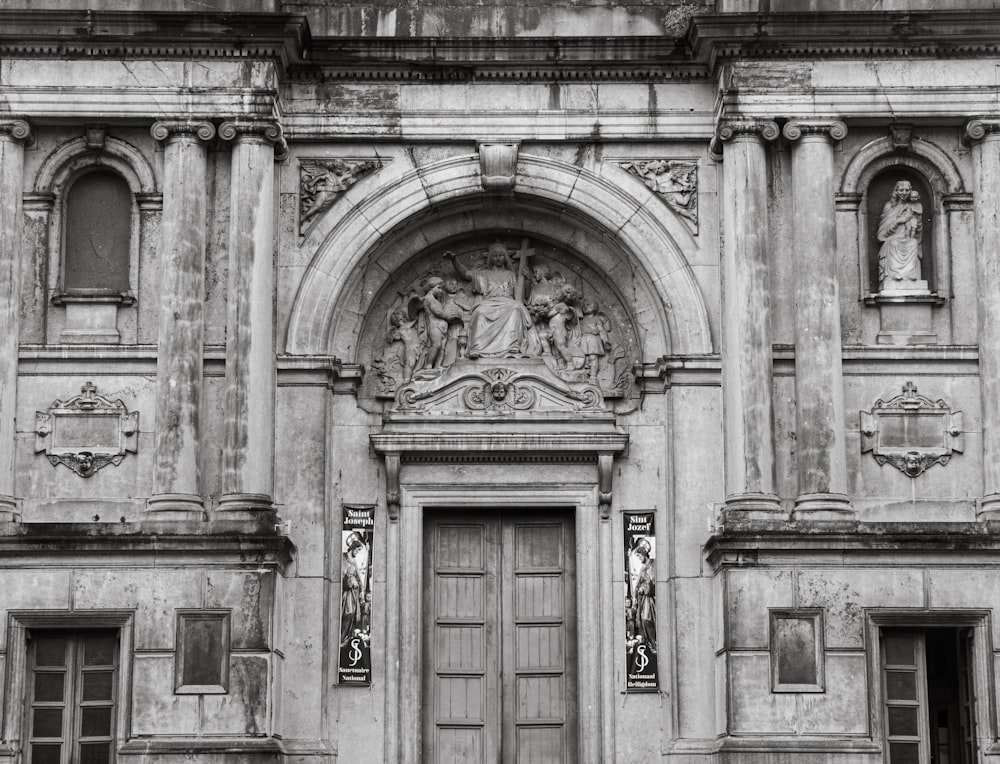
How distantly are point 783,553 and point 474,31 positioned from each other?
7.37 metres

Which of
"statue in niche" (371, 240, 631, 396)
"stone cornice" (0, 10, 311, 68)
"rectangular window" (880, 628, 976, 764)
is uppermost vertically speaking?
"stone cornice" (0, 10, 311, 68)

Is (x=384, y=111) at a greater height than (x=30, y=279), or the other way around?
(x=384, y=111)

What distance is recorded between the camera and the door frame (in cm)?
2209

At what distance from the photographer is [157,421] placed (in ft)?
71.5

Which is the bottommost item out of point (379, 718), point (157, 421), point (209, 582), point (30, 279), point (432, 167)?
point (379, 718)

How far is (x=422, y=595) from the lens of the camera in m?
22.6

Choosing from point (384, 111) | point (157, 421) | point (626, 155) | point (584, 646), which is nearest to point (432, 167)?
point (384, 111)

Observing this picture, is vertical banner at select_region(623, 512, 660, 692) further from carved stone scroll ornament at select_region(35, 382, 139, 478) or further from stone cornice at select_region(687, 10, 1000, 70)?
carved stone scroll ornament at select_region(35, 382, 139, 478)

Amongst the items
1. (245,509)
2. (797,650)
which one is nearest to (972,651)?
(797,650)

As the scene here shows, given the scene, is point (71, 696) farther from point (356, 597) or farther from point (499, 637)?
point (499, 637)

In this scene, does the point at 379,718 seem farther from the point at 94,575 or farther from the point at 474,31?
the point at 474,31

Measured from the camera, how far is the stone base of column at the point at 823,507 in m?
21.4

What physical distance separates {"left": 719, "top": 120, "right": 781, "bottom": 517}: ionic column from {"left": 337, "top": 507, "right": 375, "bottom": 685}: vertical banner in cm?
429

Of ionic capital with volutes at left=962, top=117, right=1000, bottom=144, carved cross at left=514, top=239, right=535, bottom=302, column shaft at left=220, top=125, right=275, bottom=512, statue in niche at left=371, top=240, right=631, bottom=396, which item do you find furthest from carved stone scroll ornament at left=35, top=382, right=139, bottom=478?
ionic capital with volutes at left=962, top=117, right=1000, bottom=144
